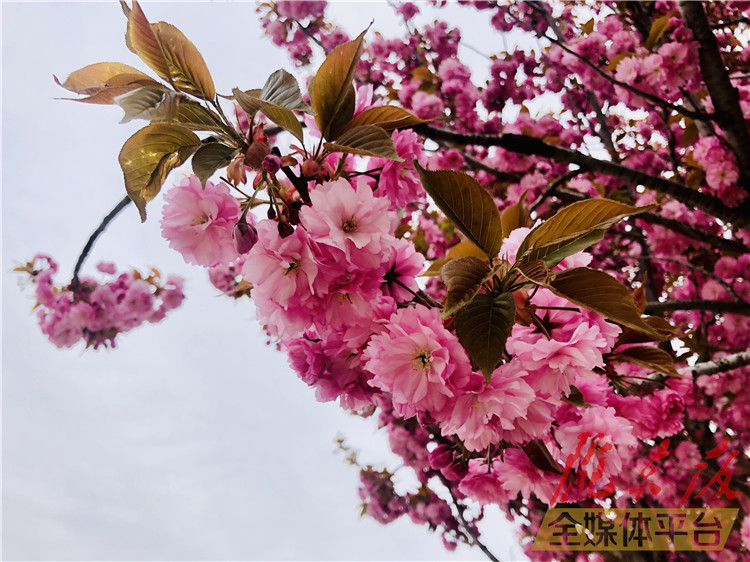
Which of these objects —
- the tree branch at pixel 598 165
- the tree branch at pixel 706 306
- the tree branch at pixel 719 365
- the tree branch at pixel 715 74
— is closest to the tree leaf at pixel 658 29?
the tree branch at pixel 715 74

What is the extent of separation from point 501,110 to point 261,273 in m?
3.29

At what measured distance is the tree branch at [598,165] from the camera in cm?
149

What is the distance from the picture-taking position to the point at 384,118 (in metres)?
0.63

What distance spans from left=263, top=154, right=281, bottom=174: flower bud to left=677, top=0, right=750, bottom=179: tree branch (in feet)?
6.49

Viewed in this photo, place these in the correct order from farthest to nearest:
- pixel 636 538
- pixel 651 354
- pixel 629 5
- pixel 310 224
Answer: pixel 629 5 < pixel 636 538 < pixel 651 354 < pixel 310 224

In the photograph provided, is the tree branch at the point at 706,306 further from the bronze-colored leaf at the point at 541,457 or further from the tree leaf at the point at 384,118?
the tree leaf at the point at 384,118

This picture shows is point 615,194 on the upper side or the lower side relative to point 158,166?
upper

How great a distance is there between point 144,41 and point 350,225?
1.12 ft

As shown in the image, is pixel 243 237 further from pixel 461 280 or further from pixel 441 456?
pixel 441 456

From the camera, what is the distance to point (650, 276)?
296 cm

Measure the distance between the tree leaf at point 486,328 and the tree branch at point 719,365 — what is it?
1.06 meters

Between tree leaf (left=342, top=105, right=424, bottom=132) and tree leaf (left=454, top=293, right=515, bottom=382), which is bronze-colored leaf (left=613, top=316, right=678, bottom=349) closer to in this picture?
tree leaf (left=454, top=293, right=515, bottom=382)

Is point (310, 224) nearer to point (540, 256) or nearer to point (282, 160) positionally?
point (282, 160)

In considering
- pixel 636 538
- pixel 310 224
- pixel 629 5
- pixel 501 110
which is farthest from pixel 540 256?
pixel 501 110
